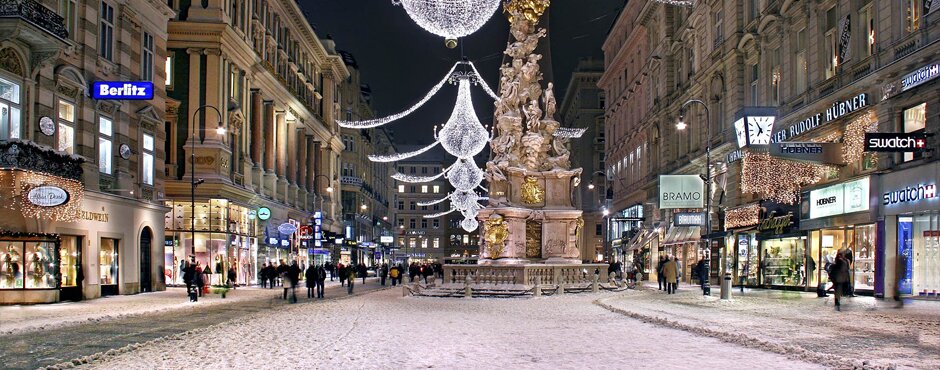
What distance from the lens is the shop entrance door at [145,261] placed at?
41906mm

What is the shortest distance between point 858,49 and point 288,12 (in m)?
50.5

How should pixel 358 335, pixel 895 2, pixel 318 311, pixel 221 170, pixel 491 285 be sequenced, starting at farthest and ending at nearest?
pixel 221 170 < pixel 491 285 < pixel 895 2 < pixel 318 311 < pixel 358 335

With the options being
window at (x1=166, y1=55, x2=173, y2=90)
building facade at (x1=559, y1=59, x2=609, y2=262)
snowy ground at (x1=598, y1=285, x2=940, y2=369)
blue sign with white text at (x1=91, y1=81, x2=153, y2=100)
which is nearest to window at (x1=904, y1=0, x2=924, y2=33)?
snowy ground at (x1=598, y1=285, x2=940, y2=369)

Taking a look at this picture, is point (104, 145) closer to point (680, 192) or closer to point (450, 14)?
point (450, 14)

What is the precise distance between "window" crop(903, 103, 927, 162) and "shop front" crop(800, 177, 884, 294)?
8.07ft

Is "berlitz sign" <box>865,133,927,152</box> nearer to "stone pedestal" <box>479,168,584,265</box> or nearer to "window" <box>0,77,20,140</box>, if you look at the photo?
"stone pedestal" <box>479,168,584,265</box>

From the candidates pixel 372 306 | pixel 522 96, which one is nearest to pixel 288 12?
pixel 522 96

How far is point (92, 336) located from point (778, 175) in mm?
29775

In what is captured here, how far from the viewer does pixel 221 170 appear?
52219mm

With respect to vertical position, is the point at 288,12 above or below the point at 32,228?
above

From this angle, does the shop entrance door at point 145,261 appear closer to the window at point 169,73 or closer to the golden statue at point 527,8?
the window at point 169,73

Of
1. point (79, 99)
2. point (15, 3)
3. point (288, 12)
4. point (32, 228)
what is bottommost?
point (32, 228)

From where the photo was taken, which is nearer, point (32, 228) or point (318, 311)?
point (318, 311)

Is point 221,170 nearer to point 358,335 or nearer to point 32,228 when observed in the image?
point 32,228
